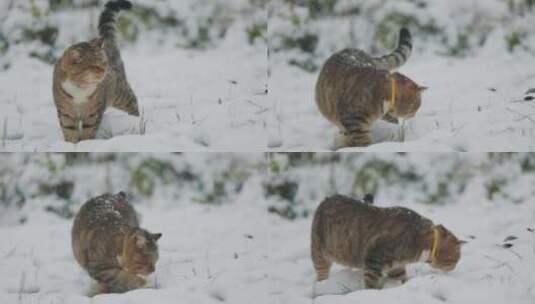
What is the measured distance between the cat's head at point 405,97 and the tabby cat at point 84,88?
0.73 m

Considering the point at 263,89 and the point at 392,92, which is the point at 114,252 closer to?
the point at 263,89

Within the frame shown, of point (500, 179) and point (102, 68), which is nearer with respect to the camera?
point (102, 68)

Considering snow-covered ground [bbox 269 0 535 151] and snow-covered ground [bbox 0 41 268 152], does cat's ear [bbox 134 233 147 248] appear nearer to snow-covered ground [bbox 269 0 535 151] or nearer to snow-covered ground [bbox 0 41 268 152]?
snow-covered ground [bbox 0 41 268 152]

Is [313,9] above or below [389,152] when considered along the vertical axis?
above

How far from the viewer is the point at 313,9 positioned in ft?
7.23

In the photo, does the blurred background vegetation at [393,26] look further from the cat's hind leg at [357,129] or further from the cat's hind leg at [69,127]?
A: the cat's hind leg at [69,127]

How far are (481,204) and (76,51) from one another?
1.19m

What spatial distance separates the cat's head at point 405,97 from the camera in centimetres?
206

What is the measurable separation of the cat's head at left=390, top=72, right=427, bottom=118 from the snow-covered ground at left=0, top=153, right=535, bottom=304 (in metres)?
0.15

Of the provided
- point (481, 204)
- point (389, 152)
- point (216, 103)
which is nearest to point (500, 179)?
point (481, 204)

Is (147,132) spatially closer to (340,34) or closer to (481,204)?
(340,34)

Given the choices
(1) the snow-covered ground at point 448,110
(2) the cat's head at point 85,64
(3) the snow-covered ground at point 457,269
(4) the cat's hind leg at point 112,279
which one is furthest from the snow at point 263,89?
(4) the cat's hind leg at point 112,279

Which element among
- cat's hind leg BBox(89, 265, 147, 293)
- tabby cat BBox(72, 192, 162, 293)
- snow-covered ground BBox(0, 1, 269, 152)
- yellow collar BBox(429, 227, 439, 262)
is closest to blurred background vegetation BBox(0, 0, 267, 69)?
snow-covered ground BBox(0, 1, 269, 152)

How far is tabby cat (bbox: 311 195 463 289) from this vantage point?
6.86 ft
